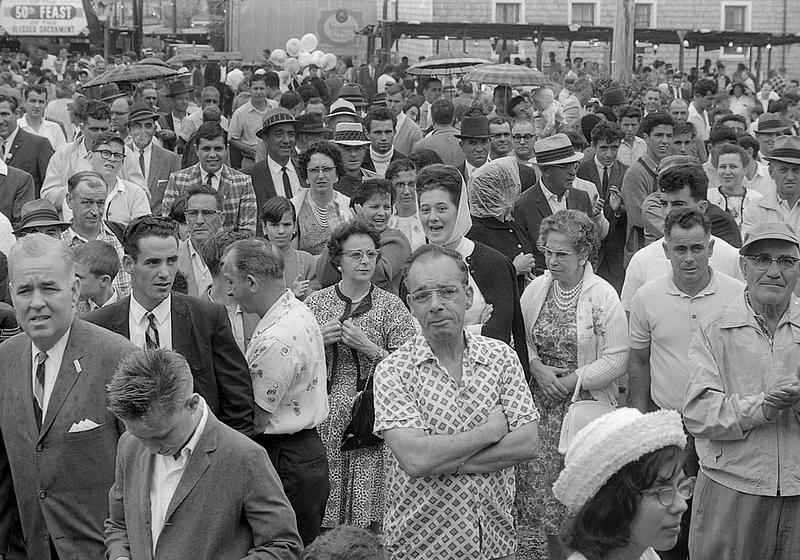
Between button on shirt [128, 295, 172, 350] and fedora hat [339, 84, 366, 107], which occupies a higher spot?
fedora hat [339, 84, 366, 107]

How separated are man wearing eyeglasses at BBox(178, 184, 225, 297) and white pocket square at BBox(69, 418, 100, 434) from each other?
2701 mm

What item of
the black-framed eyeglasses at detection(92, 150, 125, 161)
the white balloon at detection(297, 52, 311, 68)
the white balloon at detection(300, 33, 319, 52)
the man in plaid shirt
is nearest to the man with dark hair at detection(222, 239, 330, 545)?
the man in plaid shirt

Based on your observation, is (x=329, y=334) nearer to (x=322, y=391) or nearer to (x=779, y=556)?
(x=322, y=391)

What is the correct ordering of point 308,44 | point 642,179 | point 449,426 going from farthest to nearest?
1. point 308,44
2. point 642,179
3. point 449,426

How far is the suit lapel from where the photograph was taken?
447 centimetres

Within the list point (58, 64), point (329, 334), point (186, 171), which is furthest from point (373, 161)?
point (58, 64)

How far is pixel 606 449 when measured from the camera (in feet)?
10.6

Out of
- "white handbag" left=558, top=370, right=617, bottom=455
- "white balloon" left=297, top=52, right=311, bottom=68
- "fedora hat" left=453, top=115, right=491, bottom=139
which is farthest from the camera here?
"white balloon" left=297, top=52, right=311, bottom=68

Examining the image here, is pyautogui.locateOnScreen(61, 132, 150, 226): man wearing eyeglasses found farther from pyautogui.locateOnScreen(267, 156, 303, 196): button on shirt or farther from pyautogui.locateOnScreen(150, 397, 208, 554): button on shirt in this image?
pyautogui.locateOnScreen(150, 397, 208, 554): button on shirt

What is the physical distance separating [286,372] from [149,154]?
613 centimetres

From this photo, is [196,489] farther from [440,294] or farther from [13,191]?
[13,191]

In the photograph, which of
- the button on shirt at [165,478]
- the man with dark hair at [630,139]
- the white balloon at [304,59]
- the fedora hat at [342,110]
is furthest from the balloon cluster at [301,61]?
the button on shirt at [165,478]

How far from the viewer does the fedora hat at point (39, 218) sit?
7.42 m

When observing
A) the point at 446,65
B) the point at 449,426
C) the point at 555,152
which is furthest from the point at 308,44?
the point at 449,426
